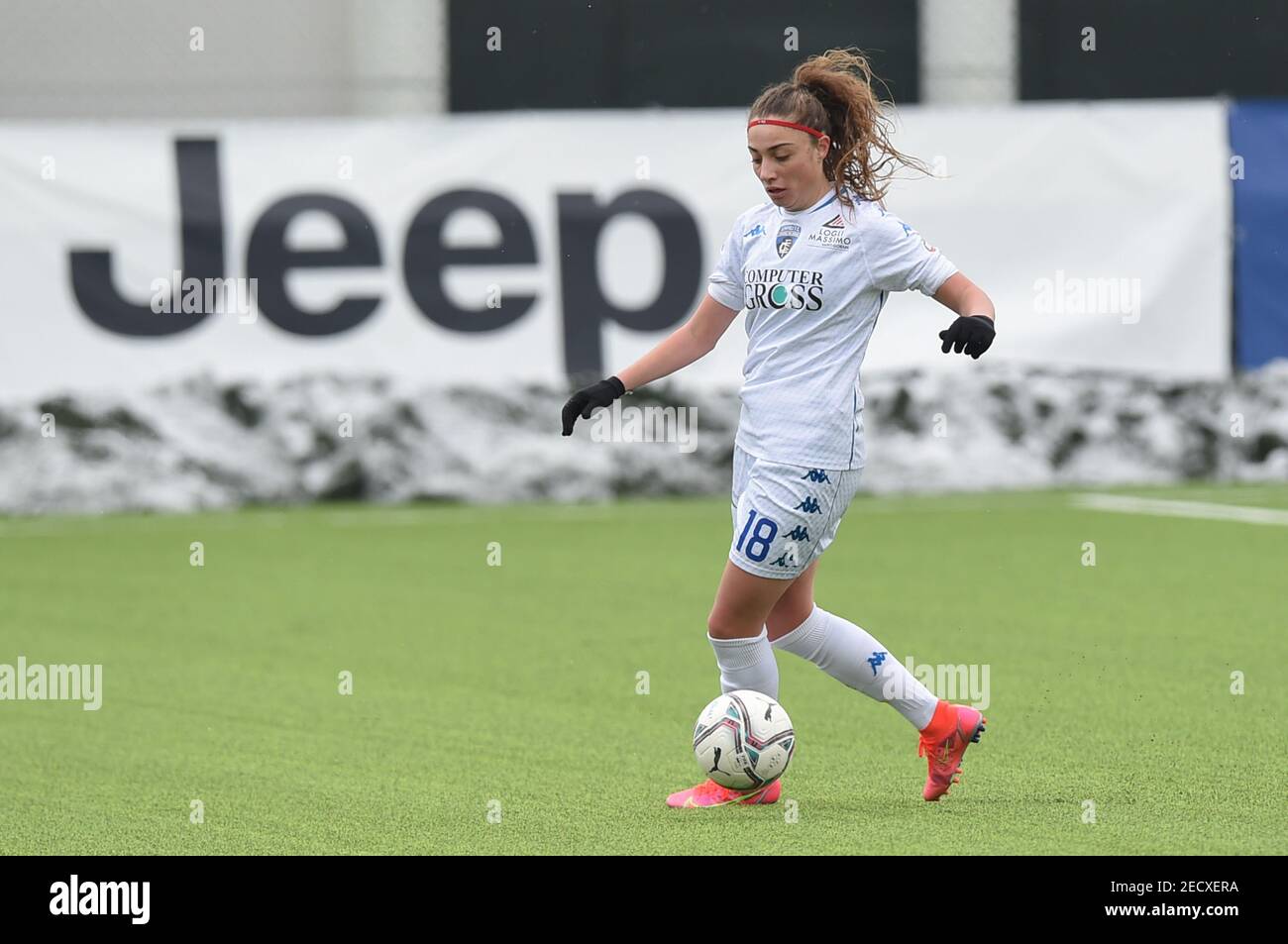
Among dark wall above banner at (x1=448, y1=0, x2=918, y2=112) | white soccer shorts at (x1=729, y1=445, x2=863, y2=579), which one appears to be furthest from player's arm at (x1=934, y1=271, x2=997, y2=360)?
dark wall above banner at (x1=448, y1=0, x2=918, y2=112)

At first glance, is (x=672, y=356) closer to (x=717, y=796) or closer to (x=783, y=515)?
(x=783, y=515)

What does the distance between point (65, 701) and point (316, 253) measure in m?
7.16

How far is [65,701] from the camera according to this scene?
25.8 ft

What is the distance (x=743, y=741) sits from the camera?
5668mm

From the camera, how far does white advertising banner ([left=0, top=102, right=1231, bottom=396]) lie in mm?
14555

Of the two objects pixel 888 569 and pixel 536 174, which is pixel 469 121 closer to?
pixel 536 174

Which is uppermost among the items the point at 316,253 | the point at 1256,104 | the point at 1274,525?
the point at 1256,104

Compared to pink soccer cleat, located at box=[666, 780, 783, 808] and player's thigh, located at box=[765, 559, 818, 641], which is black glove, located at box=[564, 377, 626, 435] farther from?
pink soccer cleat, located at box=[666, 780, 783, 808]

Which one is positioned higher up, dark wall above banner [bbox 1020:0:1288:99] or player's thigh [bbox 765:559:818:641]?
dark wall above banner [bbox 1020:0:1288:99]

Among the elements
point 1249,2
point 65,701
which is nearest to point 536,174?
point 1249,2

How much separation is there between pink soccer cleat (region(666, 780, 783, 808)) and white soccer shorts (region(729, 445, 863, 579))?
25.8 inches

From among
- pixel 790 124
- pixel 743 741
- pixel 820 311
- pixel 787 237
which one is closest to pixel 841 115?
pixel 790 124

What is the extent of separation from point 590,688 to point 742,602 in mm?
2399

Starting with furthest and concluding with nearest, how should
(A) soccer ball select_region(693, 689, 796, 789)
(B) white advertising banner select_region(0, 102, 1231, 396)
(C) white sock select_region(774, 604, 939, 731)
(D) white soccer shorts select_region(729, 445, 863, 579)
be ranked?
1. (B) white advertising banner select_region(0, 102, 1231, 396)
2. (C) white sock select_region(774, 604, 939, 731)
3. (A) soccer ball select_region(693, 689, 796, 789)
4. (D) white soccer shorts select_region(729, 445, 863, 579)
